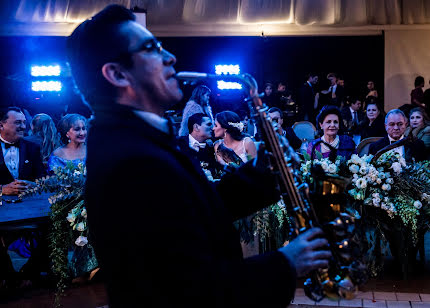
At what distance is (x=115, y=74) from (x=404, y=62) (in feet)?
43.2

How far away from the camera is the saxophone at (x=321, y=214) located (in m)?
1.48

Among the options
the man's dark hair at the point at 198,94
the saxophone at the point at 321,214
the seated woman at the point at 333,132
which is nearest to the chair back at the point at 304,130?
the man's dark hair at the point at 198,94

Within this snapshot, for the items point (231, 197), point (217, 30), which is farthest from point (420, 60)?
point (231, 197)

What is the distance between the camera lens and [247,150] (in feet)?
19.0

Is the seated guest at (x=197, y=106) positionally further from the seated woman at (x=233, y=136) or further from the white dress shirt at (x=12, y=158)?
the white dress shirt at (x=12, y=158)

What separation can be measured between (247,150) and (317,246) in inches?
174

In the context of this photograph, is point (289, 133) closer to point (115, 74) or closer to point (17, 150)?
point (17, 150)

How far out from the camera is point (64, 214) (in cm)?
400

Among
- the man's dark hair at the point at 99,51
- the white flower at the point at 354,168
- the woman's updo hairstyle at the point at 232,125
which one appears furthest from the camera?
the woman's updo hairstyle at the point at 232,125

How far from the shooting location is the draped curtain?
41.2 feet

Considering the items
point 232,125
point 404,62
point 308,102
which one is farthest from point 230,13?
point 232,125

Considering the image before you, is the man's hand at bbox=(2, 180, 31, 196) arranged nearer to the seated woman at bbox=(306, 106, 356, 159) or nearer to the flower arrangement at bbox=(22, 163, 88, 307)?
the flower arrangement at bbox=(22, 163, 88, 307)

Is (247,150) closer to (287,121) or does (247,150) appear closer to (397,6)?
(287,121)

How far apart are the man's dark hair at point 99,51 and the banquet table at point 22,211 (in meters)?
2.95
